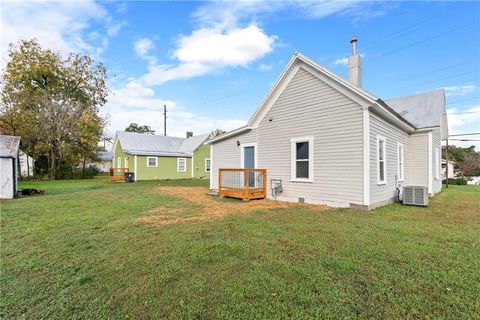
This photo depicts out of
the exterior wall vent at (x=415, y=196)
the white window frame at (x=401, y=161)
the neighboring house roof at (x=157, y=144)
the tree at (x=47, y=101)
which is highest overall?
the tree at (x=47, y=101)

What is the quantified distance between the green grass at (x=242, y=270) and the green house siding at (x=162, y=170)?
56.4 feet

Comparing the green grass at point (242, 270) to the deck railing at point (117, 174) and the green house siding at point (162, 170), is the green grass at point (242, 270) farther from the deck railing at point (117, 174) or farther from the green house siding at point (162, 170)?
the green house siding at point (162, 170)

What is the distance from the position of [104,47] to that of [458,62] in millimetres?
23258

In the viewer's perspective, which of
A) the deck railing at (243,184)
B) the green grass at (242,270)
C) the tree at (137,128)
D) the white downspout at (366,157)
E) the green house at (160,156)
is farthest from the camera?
the tree at (137,128)

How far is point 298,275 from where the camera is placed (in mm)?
2955

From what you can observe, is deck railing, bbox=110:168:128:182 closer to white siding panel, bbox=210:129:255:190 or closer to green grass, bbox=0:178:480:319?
white siding panel, bbox=210:129:255:190

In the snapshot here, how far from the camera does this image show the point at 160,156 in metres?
23.5

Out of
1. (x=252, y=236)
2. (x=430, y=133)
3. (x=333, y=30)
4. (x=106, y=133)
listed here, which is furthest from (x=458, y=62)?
(x=106, y=133)

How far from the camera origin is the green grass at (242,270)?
2303mm

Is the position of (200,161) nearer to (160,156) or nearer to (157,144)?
(160,156)

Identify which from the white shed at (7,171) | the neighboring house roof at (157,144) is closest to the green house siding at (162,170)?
the neighboring house roof at (157,144)

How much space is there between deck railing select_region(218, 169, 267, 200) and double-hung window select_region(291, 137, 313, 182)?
1389mm

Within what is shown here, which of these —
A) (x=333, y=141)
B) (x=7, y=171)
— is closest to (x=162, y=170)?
(x=7, y=171)

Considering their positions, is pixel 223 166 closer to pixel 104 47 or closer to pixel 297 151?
pixel 297 151
